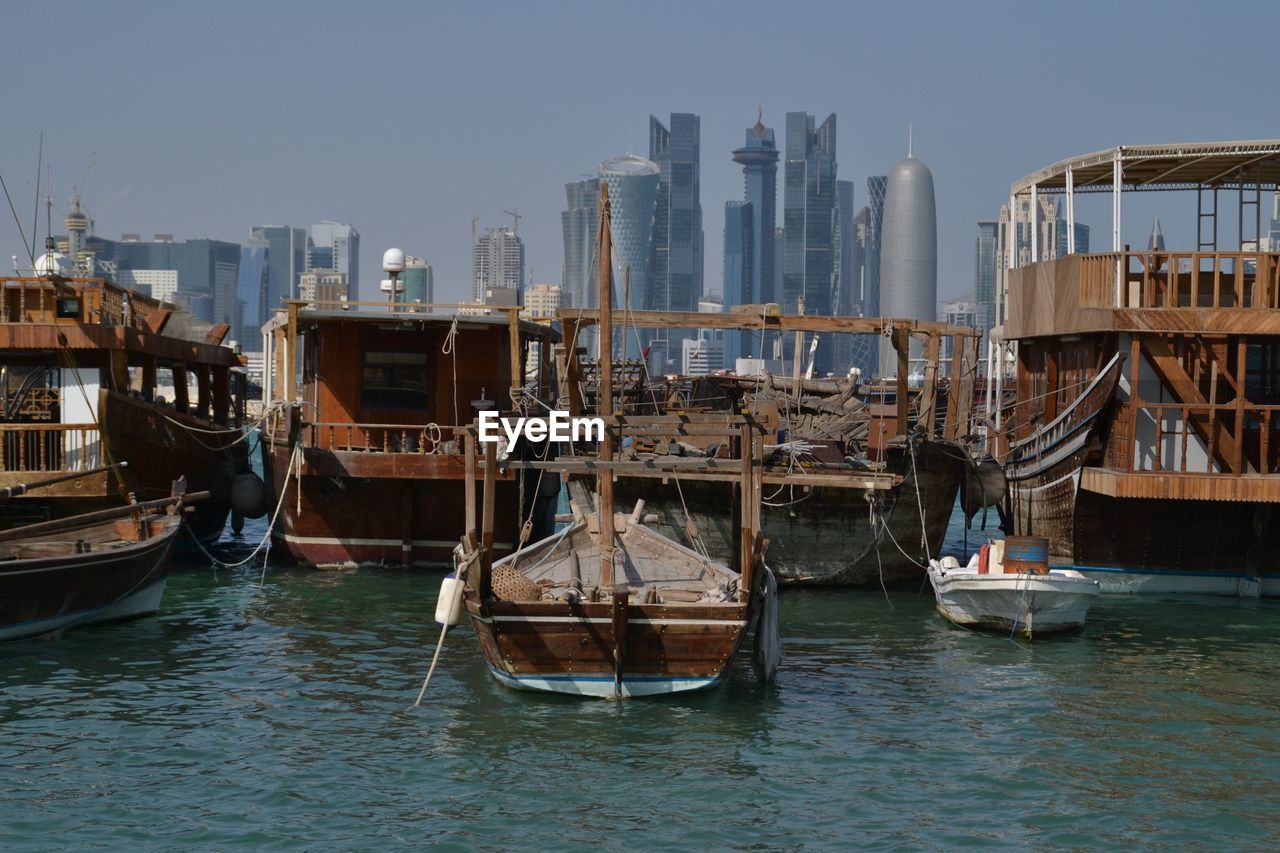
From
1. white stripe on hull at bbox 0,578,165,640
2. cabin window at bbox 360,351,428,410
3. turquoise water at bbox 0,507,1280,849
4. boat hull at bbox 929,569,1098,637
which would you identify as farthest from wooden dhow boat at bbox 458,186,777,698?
cabin window at bbox 360,351,428,410

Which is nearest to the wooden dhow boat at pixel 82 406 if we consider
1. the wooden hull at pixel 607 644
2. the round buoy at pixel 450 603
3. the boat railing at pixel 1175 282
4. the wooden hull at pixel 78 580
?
the wooden hull at pixel 78 580

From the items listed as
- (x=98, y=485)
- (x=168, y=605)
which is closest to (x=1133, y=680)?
(x=168, y=605)

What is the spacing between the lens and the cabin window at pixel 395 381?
28.1 m

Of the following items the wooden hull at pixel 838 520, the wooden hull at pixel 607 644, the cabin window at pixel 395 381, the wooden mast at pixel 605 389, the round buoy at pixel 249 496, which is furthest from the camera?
the round buoy at pixel 249 496

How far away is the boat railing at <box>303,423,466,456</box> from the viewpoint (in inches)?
1059

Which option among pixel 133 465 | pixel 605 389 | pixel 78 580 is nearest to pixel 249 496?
pixel 133 465

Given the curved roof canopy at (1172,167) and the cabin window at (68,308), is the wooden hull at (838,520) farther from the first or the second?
the cabin window at (68,308)

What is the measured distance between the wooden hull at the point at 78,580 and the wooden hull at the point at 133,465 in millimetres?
1620

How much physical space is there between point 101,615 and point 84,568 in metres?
1.38

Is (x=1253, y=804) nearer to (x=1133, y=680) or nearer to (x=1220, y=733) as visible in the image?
(x=1220, y=733)

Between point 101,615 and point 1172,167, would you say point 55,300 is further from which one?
point 1172,167

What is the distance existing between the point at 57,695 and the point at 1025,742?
38.3ft

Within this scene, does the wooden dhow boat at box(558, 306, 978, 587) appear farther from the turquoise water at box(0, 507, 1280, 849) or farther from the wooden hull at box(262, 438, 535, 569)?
the turquoise water at box(0, 507, 1280, 849)

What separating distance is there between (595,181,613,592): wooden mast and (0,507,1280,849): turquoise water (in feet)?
7.78
